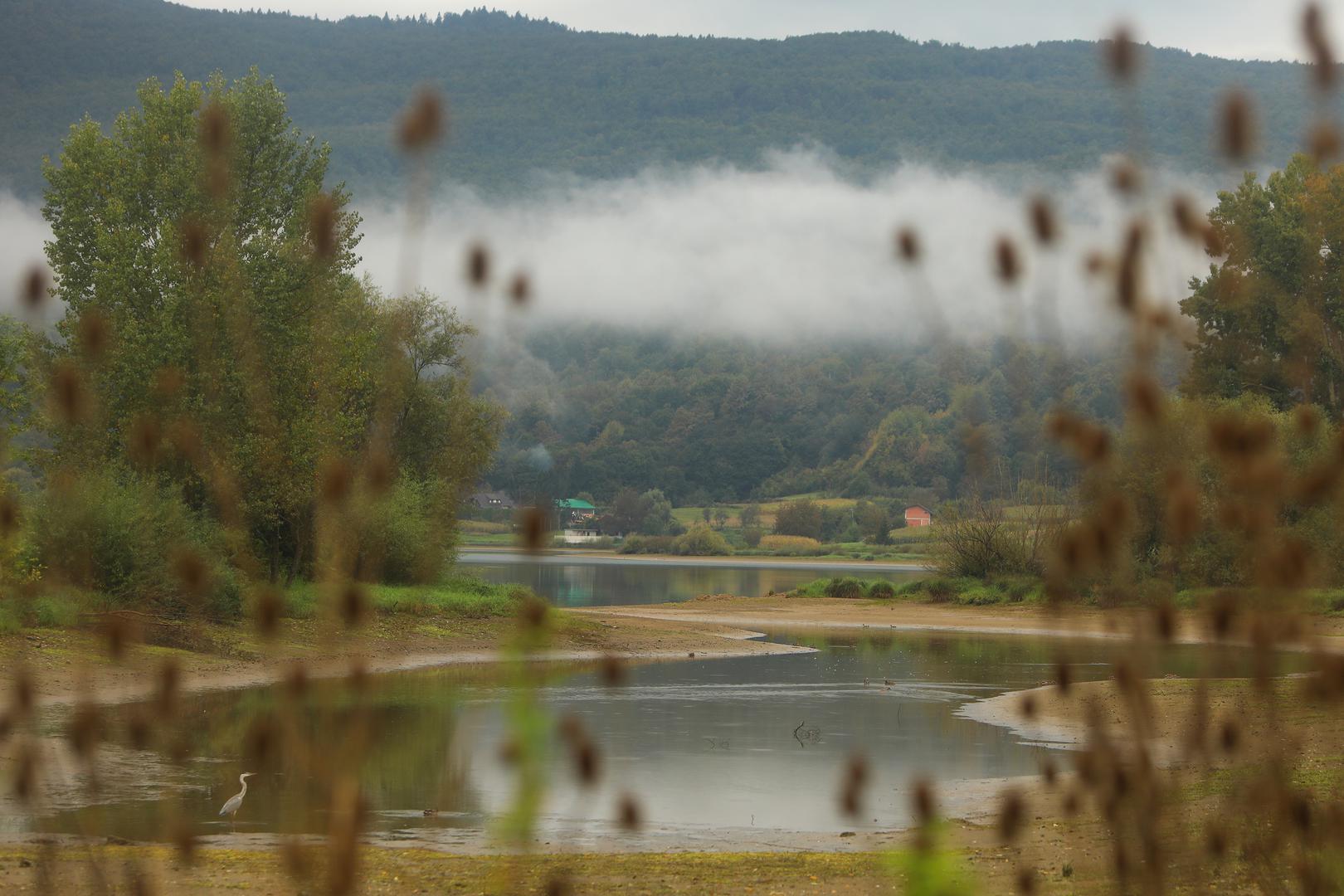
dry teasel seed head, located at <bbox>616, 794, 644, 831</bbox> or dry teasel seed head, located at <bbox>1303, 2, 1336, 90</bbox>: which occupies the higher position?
dry teasel seed head, located at <bbox>1303, 2, 1336, 90</bbox>

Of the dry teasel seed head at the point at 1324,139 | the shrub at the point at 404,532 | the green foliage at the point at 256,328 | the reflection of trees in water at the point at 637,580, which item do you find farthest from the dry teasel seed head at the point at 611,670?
the reflection of trees in water at the point at 637,580

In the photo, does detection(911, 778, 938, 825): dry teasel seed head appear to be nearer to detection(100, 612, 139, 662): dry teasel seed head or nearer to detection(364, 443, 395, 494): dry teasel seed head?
detection(364, 443, 395, 494): dry teasel seed head

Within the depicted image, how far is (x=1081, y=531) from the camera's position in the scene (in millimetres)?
3250

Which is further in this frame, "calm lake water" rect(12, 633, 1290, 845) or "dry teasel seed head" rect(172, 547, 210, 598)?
"calm lake water" rect(12, 633, 1290, 845)

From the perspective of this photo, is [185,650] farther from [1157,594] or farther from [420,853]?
[1157,594]

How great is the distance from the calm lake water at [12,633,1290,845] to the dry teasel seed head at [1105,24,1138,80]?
52.8 inches

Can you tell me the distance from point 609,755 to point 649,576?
79.2m

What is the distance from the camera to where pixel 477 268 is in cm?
315

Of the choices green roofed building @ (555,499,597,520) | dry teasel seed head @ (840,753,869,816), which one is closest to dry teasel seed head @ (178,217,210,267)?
dry teasel seed head @ (840,753,869,816)

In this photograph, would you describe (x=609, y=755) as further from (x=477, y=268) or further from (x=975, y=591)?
(x=975, y=591)

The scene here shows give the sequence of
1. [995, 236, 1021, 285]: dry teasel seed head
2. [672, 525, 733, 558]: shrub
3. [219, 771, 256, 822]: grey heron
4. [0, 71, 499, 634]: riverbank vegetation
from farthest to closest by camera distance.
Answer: [672, 525, 733, 558]: shrub, [0, 71, 499, 634]: riverbank vegetation, [219, 771, 256, 822]: grey heron, [995, 236, 1021, 285]: dry teasel seed head

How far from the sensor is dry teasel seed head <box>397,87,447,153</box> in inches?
108

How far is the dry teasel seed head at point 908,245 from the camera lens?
11.1 feet

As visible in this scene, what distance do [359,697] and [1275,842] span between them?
2.13 metres
